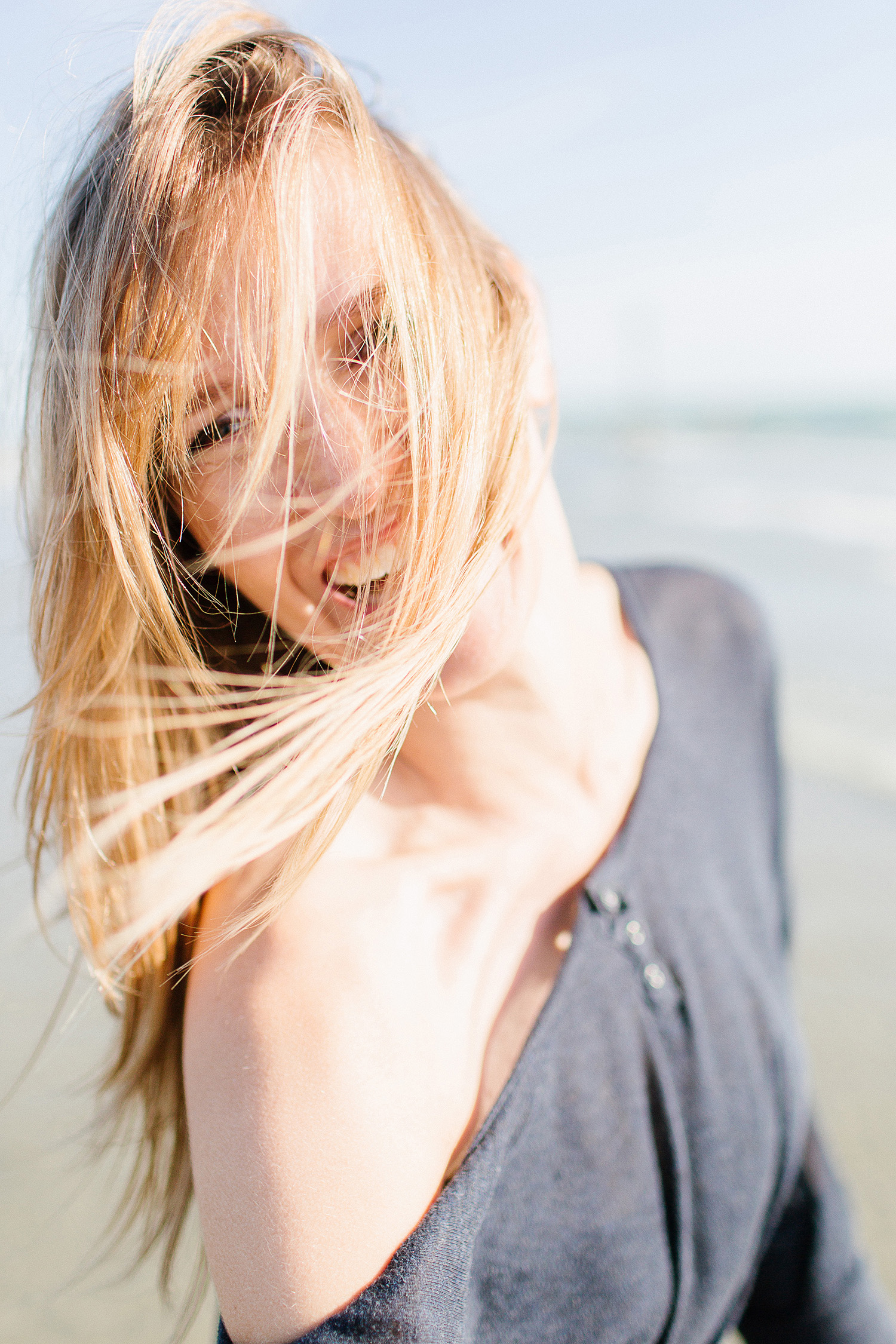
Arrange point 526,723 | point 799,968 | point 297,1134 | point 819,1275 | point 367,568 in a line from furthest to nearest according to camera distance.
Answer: point 799,968 → point 819,1275 → point 526,723 → point 367,568 → point 297,1134

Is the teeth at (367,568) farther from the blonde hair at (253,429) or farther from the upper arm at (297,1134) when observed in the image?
the upper arm at (297,1134)

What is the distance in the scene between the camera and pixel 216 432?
3.37 ft

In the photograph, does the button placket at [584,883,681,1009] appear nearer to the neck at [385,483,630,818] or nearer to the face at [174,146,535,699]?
the neck at [385,483,630,818]

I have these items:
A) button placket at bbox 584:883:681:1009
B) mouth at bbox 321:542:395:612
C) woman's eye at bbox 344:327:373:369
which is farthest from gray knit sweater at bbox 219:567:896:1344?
woman's eye at bbox 344:327:373:369

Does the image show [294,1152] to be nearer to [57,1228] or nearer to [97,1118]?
[97,1118]

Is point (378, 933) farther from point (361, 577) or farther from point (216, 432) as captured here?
point (216, 432)

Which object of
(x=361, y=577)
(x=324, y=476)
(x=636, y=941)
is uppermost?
(x=324, y=476)

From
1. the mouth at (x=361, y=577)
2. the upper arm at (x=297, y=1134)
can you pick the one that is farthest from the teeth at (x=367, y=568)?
the upper arm at (x=297, y=1134)

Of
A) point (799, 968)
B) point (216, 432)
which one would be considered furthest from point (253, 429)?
point (799, 968)

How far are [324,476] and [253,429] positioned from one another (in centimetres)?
10

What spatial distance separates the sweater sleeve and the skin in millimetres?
774

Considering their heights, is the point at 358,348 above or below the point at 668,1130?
above

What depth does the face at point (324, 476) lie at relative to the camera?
967 mm

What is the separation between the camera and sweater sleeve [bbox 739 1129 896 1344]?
1.52 m
